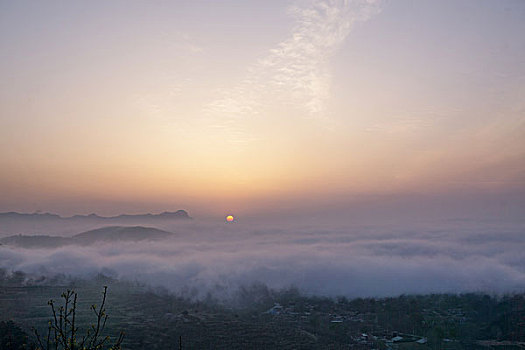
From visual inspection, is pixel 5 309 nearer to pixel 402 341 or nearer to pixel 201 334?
pixel 201 334

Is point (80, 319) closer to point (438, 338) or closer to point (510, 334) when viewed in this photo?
point (438, 338)

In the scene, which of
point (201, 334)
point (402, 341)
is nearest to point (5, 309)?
point (201, 334)

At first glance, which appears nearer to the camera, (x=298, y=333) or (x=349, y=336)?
(x=298, y=333)

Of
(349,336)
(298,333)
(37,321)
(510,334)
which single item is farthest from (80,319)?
(510,334)

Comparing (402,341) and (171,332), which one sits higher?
(171,332)

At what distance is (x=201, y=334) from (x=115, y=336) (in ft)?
119

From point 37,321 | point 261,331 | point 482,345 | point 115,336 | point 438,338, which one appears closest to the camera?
point 115,336

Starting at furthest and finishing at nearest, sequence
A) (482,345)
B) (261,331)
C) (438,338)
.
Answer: (438,338)
(482,345)
(261,331)

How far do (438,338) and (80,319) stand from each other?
604 ft

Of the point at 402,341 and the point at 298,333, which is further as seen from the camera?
the point at 402,341

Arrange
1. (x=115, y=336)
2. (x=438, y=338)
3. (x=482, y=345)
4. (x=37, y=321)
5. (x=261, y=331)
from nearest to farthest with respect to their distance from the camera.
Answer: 1. (x=115, y=336)
2. (x=37, y=321)
3. (x=261, y=331)
4. (x=482, y=345)
5. (x=438, y=338)

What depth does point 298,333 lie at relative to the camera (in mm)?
174250

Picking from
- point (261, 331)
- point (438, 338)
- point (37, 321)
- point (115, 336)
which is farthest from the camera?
point (438, 338)

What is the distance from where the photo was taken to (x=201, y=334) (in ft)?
518
